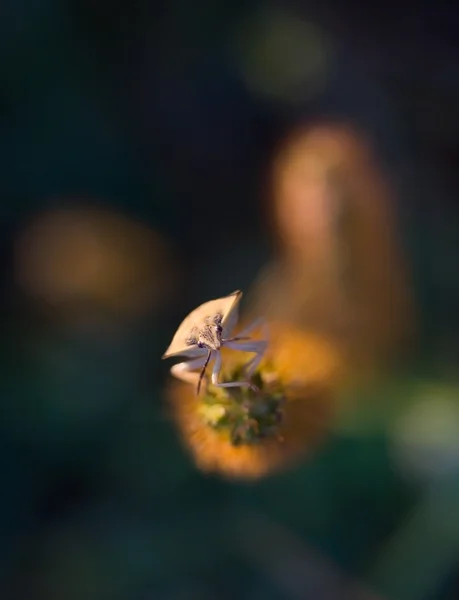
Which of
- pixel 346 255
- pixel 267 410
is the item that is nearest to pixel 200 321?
pixel 267 410

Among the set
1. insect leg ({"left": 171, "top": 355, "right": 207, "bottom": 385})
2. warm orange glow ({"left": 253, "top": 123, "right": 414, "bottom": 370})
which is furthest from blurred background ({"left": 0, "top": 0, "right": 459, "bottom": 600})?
insect leg ({"left": 171, "top": 355, "right": 207, "bottom": 385})

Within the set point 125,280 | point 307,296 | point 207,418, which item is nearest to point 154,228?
point 125,280

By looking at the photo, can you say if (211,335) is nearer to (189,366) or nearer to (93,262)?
(189,366)

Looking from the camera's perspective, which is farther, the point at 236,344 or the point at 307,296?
the point at 307,296

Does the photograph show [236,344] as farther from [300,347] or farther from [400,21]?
[400,21]

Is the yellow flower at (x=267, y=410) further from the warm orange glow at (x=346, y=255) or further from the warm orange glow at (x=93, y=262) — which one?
the warm orange glow at (x=93, y=262)

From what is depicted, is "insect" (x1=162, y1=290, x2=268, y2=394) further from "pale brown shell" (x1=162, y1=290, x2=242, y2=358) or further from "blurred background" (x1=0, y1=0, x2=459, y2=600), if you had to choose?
"blurred background" (x1=0, y1=0, x2=459, y2=600)

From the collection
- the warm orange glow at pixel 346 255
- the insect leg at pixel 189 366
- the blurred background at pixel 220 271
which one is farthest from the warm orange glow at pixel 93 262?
the insect leg at pixel 189 366
